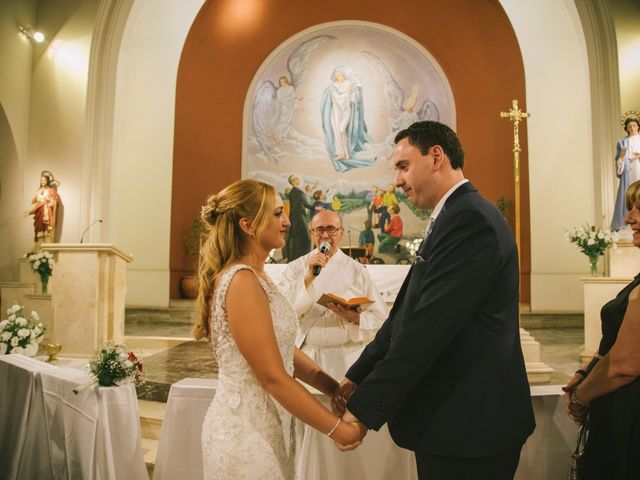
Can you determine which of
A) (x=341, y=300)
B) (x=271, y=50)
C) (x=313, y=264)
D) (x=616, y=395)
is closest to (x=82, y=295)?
(x=313, y=264)

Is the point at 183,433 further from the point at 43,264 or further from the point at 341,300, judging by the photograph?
the point at 43,264

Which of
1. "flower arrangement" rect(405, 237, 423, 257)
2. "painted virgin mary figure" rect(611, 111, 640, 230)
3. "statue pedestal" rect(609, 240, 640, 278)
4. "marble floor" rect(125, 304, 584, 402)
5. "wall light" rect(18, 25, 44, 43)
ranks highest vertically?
"wall light" rect(18, 25, 44, 43)

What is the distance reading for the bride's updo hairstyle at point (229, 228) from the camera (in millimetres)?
1957

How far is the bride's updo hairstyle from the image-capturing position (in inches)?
77.0

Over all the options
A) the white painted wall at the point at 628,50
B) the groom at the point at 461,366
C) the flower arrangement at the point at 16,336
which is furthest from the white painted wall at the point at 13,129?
the white painted wall at the point at 628,50

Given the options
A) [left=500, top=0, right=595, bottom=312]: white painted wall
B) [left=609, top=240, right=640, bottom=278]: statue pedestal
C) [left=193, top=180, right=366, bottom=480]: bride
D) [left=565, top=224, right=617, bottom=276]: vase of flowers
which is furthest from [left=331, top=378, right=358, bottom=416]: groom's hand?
[left=500, top=0, right=595, bottom=312]: white painted wall

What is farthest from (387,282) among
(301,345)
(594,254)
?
(594,254)

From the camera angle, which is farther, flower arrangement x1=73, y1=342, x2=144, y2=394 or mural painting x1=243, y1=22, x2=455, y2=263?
mural painting x1=243, y1=22, x2=455, y2=263

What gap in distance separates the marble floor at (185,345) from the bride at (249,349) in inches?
128

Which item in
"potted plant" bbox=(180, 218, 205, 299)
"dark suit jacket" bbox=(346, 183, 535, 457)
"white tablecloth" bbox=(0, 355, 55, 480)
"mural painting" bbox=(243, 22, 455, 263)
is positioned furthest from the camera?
"mural painting" bbox=(243, 22, 455, 263)

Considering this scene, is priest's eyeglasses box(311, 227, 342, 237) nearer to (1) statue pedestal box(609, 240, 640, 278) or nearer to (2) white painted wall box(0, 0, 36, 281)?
(1) statue pedestal box(609, 240, 640, 278)

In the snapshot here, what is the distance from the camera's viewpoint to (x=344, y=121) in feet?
39.9

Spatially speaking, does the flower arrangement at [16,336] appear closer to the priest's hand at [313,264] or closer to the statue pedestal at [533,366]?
the priest's hand at [313,264]

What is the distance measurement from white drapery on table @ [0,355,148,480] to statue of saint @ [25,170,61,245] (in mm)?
5675
